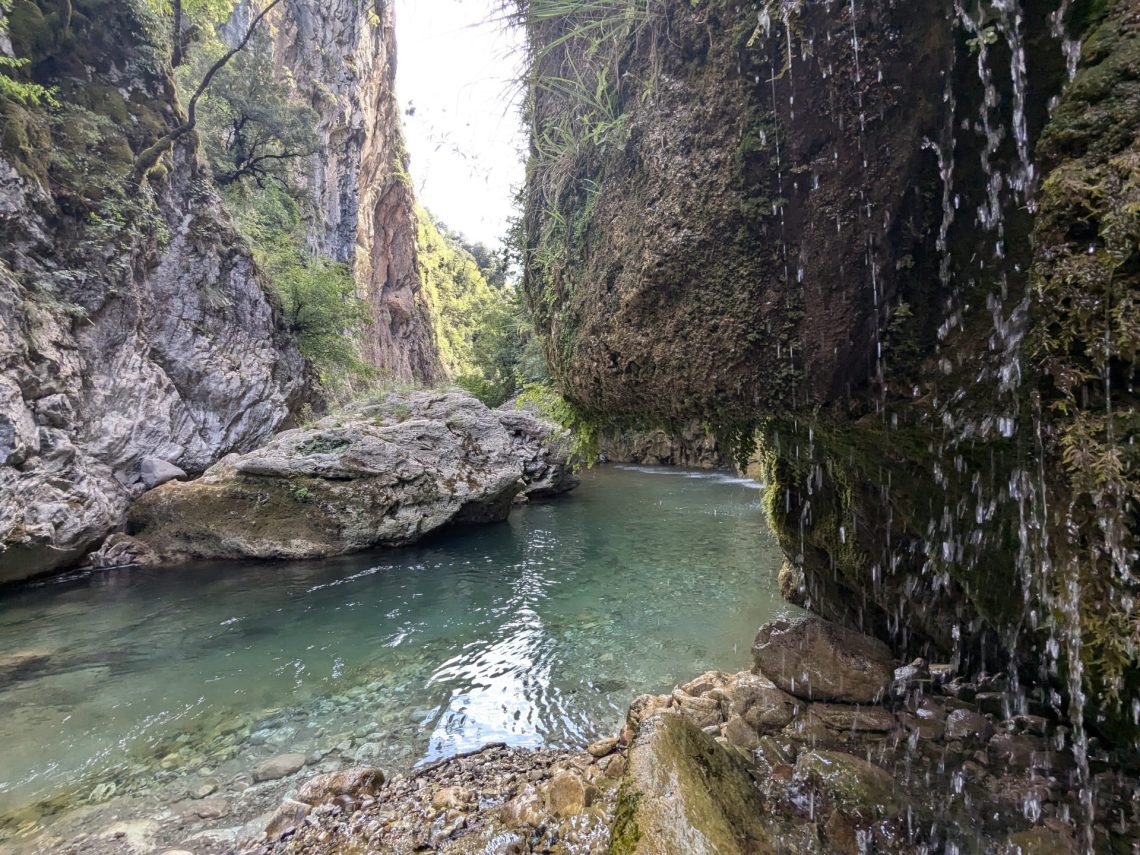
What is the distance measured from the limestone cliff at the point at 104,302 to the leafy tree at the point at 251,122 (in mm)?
5065

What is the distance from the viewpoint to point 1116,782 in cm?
209

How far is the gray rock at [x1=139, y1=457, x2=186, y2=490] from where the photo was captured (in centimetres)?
1010

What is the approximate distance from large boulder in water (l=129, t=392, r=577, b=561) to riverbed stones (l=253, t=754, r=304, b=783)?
5.74 m

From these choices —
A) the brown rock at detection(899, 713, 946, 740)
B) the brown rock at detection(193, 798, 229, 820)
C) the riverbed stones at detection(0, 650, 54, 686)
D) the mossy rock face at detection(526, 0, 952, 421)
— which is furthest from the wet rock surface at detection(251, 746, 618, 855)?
the riverbed stones at detection(0, 650, 54, 686)

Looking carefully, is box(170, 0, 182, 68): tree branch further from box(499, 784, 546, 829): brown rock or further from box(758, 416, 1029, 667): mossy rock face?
box(499, 784, 546, 829): brown rock

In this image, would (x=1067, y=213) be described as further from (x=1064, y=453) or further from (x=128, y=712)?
(x=128, y=712)

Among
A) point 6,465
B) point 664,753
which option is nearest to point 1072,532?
point 664,753

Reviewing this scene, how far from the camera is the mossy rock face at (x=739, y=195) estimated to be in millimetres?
2186

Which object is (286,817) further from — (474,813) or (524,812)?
(524,812)

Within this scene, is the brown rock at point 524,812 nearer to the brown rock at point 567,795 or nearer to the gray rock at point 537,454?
the brown rock at point 567,795

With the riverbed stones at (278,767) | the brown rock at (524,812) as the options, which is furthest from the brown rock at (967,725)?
the riverbed stones at (278,767)

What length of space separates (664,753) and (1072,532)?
1.64m

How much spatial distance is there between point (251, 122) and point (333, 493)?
1598 cm

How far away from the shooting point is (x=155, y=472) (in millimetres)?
10250
